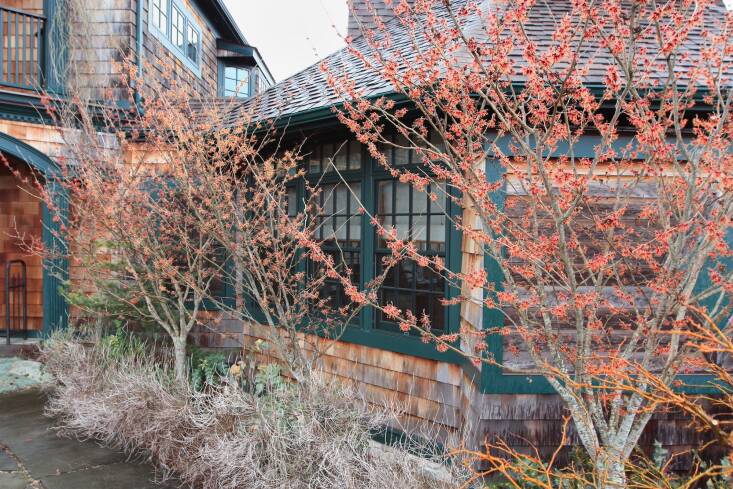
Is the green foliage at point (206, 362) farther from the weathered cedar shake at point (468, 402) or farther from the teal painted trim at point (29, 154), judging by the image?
the teal painted trim at point (29, 154)

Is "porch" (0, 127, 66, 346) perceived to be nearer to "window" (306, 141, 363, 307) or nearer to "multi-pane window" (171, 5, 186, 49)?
"multi-pane window" (171, 5, 186, 49)

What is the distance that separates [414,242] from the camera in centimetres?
541

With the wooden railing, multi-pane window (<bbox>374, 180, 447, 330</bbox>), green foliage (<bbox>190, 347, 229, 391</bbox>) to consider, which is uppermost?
the wooden railing

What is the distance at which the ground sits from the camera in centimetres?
423

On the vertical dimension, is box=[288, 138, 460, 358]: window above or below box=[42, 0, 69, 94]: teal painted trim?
below

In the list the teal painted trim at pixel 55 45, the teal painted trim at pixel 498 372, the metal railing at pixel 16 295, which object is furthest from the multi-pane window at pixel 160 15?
the teal painted trim at pixel 498 372

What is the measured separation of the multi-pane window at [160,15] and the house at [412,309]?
3.77 metres

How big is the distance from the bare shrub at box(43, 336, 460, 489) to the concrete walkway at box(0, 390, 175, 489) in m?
0.16

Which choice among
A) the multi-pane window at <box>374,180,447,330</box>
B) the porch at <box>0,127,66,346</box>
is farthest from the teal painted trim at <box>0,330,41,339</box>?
the multi-pane window at <box>374,180,447,330</box>

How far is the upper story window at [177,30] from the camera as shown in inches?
371

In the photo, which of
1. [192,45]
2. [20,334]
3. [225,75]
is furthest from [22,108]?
[225,75]

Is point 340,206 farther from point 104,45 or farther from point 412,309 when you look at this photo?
point 104,45

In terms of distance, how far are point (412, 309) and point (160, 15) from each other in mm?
7416

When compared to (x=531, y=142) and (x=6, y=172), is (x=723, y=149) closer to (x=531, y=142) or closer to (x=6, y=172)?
(x=531, y=142)
